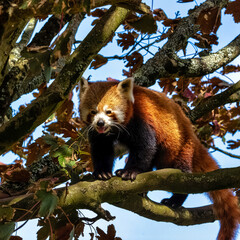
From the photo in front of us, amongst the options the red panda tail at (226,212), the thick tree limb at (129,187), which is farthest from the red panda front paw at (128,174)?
the red panda tail at (226,212)

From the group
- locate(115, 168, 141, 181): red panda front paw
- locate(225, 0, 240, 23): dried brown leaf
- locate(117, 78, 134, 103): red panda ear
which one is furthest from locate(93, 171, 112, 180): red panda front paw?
locate(225, 0, 240, 23): dried brown leaf

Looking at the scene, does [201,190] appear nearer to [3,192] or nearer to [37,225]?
[37,225]

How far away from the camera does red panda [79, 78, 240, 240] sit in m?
3.80

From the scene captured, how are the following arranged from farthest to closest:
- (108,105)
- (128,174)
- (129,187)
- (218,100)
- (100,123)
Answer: (218,100)
(108,105)
(100,123)
(128,174)
(129,187)

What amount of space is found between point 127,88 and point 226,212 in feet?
5.63

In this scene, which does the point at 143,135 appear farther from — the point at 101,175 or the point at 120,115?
the point at 101,175

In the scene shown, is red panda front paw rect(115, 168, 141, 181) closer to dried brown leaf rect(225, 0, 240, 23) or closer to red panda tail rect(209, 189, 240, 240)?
red panda tail rect(209, 189, 240, 240)

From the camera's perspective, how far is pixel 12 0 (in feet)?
8.21

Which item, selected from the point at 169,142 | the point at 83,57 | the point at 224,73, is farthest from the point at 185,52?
the point at 83,57

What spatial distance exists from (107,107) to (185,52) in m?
1.62

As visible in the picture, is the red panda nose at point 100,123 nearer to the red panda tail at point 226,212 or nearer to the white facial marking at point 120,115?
the white facial marking at point 120,115

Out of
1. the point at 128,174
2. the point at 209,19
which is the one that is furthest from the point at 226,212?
the point at 209,19

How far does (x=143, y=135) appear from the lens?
3834 mm

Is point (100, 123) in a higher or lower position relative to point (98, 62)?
lower
